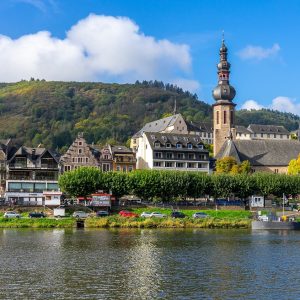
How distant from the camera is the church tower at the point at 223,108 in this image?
157 m

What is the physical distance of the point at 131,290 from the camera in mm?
38469

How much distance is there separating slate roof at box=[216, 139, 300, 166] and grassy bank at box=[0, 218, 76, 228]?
216 ft

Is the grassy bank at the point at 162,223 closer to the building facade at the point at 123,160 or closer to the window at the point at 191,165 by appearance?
the window at the point at 191,165

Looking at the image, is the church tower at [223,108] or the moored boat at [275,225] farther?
the church tower at [223,108]

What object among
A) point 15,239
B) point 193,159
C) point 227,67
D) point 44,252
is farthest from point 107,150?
point 44,252

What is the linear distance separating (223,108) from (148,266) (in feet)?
382

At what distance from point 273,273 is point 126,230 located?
38.9m

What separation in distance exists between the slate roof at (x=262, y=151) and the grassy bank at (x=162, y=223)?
183 feet

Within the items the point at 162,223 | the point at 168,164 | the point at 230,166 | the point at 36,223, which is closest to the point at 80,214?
the point at 36,223

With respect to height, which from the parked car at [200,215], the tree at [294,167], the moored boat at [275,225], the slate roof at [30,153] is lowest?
the moored boat at [275,225]

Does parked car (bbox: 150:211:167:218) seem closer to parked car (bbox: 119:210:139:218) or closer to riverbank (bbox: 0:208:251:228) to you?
parked car (bbox: 119:210:139:218)

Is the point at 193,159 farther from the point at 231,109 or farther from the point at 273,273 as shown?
the point at 273,273

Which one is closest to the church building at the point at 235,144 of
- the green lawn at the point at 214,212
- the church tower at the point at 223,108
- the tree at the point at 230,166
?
the church tower at the point at 223,108

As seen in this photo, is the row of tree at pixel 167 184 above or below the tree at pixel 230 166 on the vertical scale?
below
